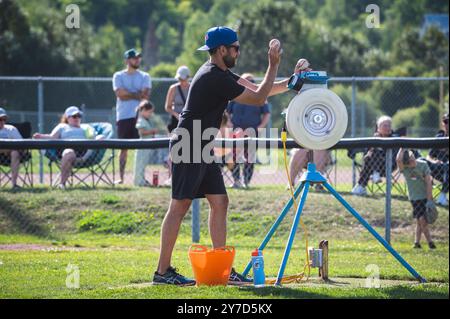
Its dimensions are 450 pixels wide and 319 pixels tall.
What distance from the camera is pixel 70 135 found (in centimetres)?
1572

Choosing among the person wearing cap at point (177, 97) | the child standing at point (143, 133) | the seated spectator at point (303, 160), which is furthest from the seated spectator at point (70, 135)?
the seated spectator at point (303, 160)

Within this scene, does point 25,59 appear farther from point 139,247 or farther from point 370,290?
point 370,290

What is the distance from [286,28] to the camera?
48781mm

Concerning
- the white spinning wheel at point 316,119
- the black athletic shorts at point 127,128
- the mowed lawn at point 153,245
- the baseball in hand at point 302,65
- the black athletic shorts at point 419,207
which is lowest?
the mowed lawn at point 153,245

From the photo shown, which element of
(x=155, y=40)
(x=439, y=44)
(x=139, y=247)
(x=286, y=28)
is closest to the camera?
(x=139, y=247)

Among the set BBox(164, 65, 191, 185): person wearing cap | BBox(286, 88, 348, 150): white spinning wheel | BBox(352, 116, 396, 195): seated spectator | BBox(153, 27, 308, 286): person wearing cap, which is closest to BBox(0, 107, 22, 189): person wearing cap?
BBox(164, 65, 191, 185): person wearing cap

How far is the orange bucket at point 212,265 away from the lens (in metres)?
8.66

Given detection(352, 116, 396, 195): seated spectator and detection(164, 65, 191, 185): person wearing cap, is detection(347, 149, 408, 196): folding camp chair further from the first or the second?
detection(164, 65, 191, 185): person wearing cap

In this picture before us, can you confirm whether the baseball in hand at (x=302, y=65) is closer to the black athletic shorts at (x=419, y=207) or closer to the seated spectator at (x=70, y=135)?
the black athletic shorts at (x=419, y=207)

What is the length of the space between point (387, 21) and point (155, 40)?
2614 centimetres

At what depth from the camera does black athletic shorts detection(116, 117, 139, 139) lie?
1612cm

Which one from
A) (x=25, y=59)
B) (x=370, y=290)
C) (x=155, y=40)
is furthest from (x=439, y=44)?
(x=155, y=40)

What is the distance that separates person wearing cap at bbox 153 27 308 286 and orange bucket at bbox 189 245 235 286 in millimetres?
213

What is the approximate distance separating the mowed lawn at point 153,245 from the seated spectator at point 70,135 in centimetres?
38
